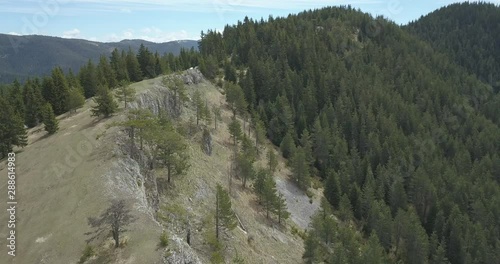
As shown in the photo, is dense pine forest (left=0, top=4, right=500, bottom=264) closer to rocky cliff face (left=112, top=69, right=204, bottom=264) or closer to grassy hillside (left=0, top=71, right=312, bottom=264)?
grassy hillside (left=0, top=71, right=312, bottom=264)

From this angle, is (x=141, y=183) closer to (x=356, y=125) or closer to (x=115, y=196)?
(x=115, y=196)

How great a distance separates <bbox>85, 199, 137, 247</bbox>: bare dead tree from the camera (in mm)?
33844

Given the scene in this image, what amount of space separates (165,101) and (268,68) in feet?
194

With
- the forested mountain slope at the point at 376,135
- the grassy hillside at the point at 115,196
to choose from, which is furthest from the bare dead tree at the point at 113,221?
the forested mountain slope at the point at 376,135

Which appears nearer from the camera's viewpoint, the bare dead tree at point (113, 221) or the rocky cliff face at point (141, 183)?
the bare dead tree at point (113, 221)

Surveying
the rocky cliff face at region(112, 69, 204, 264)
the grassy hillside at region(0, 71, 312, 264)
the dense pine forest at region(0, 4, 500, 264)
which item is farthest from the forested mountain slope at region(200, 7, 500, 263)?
the rocky cliff face at region(112, 69, 204, 264)

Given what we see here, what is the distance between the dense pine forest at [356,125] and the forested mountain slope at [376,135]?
1.18 feet

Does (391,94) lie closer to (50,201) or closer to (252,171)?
→ (252,171)

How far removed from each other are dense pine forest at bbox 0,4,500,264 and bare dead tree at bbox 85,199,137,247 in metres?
29.8

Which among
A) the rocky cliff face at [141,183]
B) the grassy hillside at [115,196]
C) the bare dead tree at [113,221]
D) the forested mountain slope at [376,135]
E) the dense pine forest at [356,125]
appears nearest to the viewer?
the bare dead tree at [113,221]

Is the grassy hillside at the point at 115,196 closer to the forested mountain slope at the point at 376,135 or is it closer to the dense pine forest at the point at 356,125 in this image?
the dense pine forest at the point at 356,125

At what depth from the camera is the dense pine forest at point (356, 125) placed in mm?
73375

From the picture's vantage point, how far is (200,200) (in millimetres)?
59000

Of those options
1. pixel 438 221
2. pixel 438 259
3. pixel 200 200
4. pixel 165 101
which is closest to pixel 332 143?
pixel 438 221
